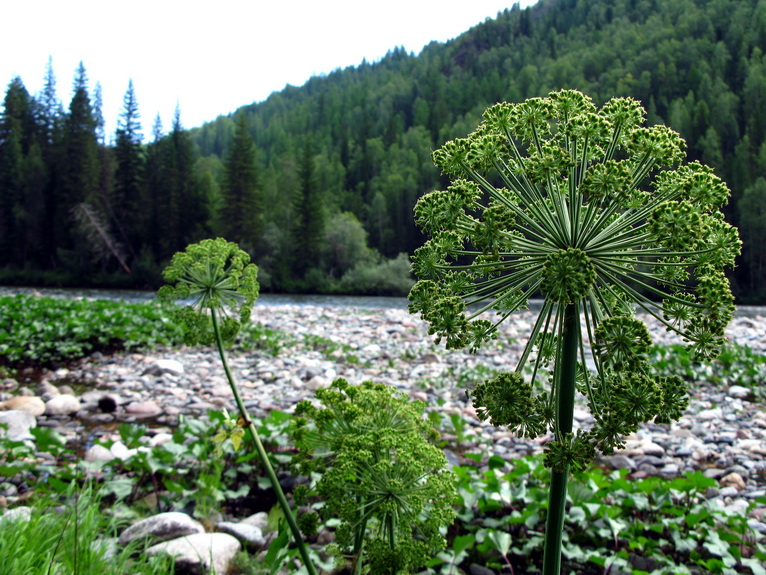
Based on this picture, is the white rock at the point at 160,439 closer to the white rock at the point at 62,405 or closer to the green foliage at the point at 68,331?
the white rock at the point at 62,405

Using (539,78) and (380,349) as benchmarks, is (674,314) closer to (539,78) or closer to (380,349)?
(380,349)

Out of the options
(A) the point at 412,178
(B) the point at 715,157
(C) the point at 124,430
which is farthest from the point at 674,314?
(A) the point at 412,178

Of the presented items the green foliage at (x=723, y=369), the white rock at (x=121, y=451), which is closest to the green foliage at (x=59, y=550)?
the white rock at (x=121, y=451)

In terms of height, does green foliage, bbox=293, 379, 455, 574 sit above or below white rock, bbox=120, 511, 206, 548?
above

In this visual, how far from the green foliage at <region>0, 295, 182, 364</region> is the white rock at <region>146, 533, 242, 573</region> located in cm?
843

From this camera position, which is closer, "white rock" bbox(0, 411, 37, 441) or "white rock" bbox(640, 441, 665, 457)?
"white rock" bbox(0, 411, 37, 441)

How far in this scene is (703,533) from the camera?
3855mm

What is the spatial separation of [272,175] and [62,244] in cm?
2702

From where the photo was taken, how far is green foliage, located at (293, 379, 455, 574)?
180cm

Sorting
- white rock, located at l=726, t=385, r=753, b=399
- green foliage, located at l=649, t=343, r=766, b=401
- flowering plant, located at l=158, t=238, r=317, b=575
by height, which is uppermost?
flowering plant, located at l=158, t=238, r=317, b=575

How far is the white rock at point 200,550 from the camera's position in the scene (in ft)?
10.8

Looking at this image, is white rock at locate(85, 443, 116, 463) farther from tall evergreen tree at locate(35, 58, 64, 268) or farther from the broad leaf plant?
tall evergreen tree at locate(35, 58, 64, 268)

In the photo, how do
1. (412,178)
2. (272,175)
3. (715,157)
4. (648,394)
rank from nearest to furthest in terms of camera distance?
1. (648,394)
2. (715,157)
3. (272,175)
4. (412,178)

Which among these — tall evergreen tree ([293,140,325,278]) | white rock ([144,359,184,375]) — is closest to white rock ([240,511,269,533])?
white rock ([144,359,184,375])
